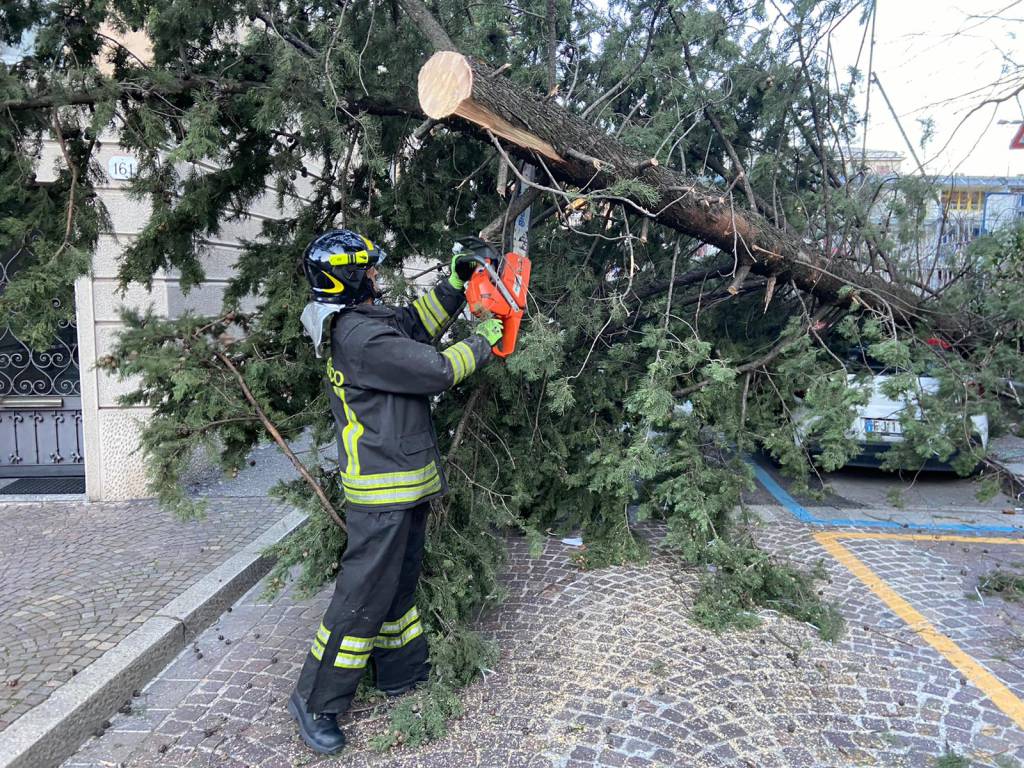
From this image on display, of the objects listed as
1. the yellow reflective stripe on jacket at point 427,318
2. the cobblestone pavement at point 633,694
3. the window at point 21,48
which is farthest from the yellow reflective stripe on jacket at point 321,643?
the window at point 21,48

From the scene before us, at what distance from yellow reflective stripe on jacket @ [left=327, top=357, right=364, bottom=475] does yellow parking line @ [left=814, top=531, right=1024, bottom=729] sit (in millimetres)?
3123

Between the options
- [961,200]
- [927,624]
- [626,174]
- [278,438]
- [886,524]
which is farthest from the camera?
[886,524]

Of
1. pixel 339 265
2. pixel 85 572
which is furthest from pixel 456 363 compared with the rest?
pixel 85 572

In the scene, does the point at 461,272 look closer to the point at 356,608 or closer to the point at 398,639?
the point at 356,608

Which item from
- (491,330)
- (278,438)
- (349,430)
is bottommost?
(278,438)

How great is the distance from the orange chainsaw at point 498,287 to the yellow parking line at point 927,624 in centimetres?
281

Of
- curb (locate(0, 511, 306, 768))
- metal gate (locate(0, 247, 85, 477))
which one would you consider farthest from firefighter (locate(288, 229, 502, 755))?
metal gate (locate(0, 247, 85, 477))

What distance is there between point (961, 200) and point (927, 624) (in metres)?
2.73

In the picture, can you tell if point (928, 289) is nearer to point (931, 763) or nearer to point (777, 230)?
point (777, 230)

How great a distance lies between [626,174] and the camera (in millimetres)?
3594

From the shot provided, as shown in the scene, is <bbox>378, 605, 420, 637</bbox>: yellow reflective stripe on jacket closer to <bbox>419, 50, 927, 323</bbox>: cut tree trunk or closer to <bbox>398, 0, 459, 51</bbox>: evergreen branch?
<bbox>419, 50, 927, 323</bbox>: cut tree trunk

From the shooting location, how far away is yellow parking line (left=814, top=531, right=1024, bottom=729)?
3191 mm

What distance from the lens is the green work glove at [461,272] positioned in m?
3.06

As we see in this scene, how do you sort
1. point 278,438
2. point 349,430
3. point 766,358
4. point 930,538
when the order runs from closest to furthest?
point 349,430
point 278,438
point 766,358
point 930,538
